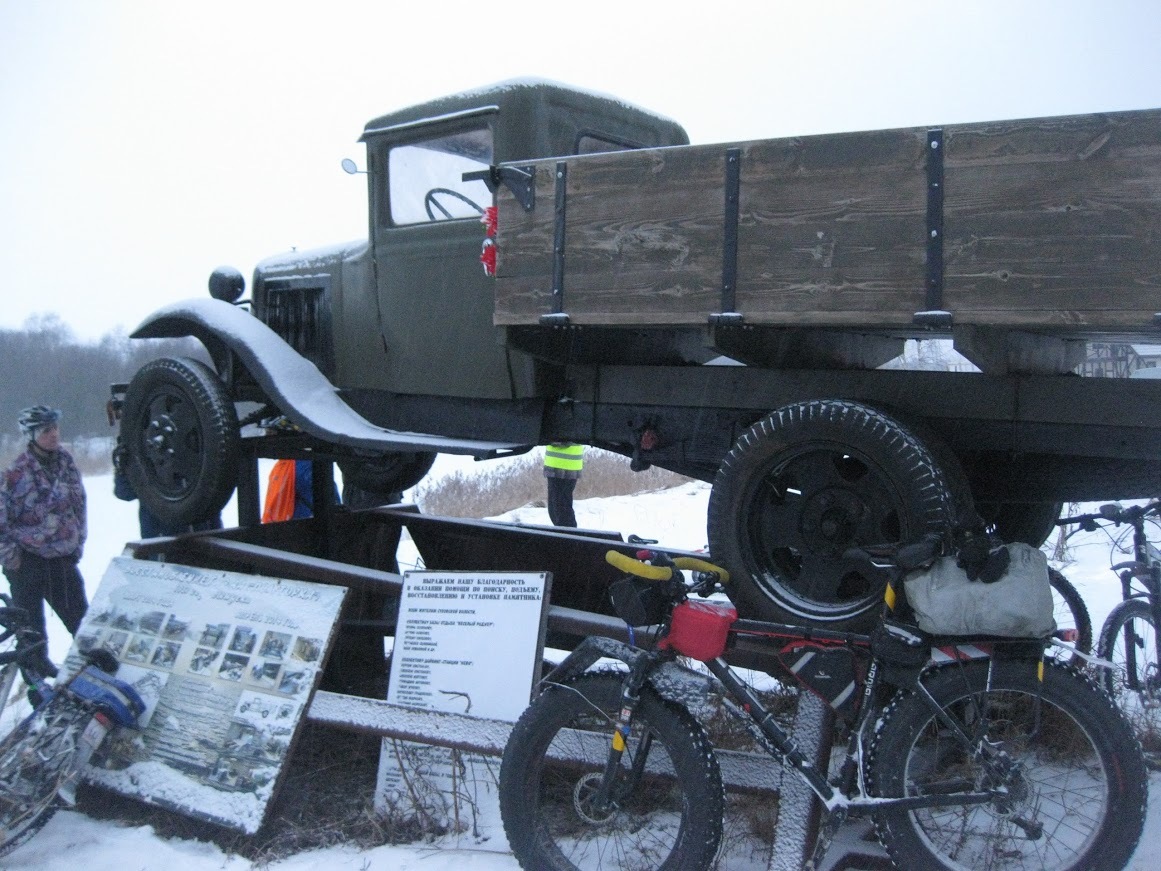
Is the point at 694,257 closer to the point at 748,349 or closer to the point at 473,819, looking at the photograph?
the point at 748,349

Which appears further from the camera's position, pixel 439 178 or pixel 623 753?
pixel 439 178

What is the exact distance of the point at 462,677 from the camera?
3.63 meters

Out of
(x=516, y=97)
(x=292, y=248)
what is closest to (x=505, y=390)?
(x=516, y=97)

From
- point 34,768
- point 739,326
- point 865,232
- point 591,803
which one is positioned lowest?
point 34,768

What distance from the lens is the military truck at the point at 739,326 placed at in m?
2.78

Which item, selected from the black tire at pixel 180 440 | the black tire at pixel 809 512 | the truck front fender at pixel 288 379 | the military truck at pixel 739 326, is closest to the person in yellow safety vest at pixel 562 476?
the military truck at pixel 739 326

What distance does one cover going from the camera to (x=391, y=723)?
11.5 feet

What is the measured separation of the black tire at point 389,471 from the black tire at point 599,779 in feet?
9.97

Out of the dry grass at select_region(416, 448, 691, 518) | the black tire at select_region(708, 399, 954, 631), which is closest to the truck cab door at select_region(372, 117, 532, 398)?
the black tire at select_region(708, 399, 954, 631)

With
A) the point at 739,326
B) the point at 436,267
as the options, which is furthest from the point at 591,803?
the point at 436,267

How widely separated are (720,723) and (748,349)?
142 cm

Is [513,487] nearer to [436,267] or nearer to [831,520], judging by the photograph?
[436,267]

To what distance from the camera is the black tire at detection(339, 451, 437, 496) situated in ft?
19.3

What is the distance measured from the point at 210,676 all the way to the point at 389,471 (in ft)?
7.42
